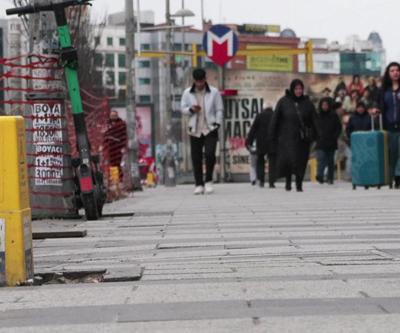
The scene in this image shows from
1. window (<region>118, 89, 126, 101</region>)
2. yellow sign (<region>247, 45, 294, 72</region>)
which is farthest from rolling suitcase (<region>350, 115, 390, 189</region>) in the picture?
yellow sign (<region>247, 45, 294, 72</region>)

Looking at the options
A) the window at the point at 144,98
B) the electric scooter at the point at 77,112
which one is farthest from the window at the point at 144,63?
the electric scooter at the point at 77,112

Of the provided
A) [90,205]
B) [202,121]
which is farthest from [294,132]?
[90,205]

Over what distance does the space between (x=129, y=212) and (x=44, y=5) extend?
284 cm

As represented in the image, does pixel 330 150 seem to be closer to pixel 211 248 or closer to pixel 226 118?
pixel 226 118

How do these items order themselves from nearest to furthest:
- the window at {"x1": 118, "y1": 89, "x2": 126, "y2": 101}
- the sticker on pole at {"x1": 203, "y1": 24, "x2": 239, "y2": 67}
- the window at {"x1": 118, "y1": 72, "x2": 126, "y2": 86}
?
1. the sticker on pole at {"x1": 203, "y1": 24, "x2": 239, "y2": 67}
2. the window at {"x1": 118, "y1": 89, "x2": 126, "y2": 101}
3. the window at {"x1": 118, "y1": 72, "x2": 126, "y2": 86}

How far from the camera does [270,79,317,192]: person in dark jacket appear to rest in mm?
18906

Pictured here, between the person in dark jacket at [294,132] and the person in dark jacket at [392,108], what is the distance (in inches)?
56.4

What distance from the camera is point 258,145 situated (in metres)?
24.8

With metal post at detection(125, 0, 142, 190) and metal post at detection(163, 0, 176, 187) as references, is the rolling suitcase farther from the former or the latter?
metal post at detection(163, 0, 176, 187)

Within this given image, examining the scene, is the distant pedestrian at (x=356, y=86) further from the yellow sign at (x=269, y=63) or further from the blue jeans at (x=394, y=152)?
the yellow sign at (x=269, y=63)

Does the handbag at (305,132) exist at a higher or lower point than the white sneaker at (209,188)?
higher

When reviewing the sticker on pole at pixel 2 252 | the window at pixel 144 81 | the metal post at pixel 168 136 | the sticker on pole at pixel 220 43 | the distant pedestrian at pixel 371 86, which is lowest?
→ the window at pixel 144 81

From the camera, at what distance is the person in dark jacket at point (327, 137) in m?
24.1

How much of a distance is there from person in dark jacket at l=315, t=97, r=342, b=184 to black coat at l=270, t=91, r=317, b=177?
462 cm
